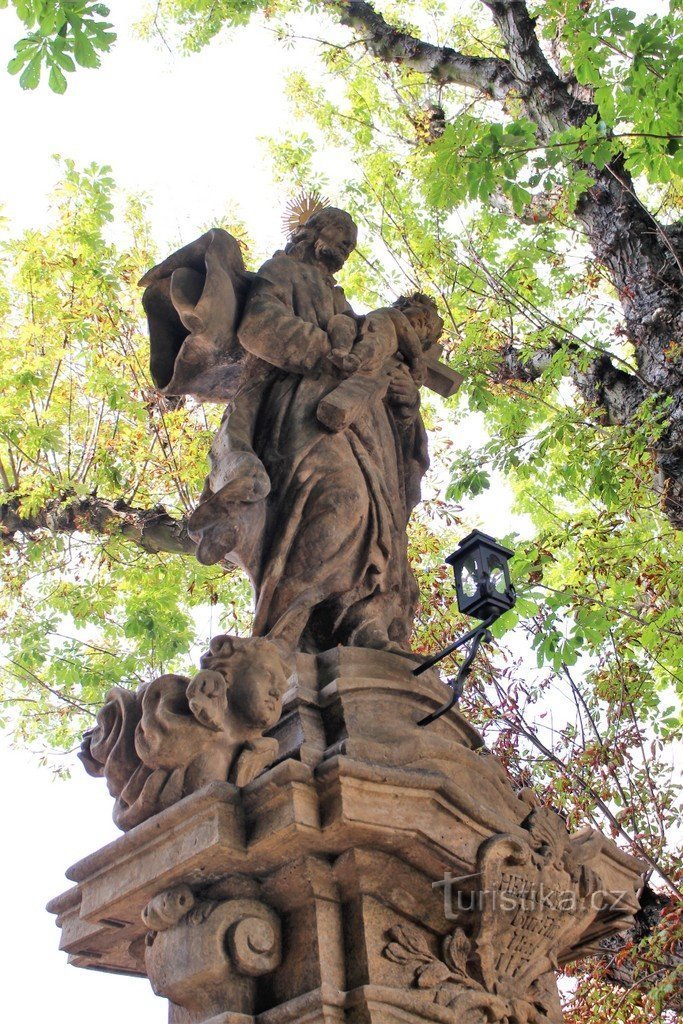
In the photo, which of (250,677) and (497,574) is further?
(497,574)

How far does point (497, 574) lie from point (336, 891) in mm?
1207

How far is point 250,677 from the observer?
10.6 feet

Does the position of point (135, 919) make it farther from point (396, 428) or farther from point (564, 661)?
point (564, 661)

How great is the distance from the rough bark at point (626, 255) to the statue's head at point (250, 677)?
15.6 ft

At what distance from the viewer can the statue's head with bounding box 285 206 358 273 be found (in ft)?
17.0

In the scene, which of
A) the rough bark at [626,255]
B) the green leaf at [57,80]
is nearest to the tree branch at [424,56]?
the rough bark at [626,255]

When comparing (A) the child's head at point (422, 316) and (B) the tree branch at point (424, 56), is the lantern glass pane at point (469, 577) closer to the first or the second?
(A) the child's head at point (422, 316)

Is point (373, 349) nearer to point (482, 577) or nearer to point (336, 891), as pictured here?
point (482, 577)

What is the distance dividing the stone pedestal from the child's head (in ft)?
6.91

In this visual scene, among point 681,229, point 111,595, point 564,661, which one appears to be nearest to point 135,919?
point 564,661

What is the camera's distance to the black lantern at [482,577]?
3.58 m

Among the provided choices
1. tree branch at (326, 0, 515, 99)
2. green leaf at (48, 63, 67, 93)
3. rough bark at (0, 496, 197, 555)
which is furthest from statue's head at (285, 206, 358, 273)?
tree branch at (326, 0, 515, 99)

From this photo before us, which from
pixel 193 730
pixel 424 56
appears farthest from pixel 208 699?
pixel 424 56

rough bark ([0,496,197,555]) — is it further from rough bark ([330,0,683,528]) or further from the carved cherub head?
the carved cherub head
